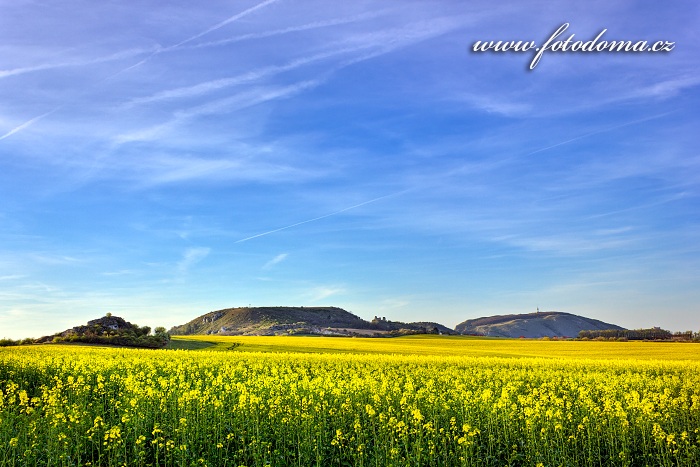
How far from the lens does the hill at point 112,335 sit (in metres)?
65.0

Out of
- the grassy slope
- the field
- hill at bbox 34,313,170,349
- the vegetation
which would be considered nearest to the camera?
the field

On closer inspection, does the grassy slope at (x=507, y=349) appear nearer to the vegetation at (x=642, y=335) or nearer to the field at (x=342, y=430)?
the vegetation at (x=642, y=335)

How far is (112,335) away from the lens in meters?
67.9

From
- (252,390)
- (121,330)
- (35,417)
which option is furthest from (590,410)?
(121,330)

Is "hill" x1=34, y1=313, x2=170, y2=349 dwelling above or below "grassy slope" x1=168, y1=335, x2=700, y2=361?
above

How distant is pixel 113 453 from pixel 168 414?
8.29ft

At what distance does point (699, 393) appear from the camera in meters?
22.9

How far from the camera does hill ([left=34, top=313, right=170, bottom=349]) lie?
213 feet

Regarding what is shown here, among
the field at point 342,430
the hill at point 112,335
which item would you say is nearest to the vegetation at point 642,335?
the hill at point 112,335

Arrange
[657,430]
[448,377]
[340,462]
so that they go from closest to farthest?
[340,462], [657,430], [448,377]

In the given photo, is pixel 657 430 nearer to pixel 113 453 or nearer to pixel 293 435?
pixel 293 435

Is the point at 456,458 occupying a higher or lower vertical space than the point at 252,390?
lower

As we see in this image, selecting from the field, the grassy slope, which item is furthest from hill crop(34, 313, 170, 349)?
the field

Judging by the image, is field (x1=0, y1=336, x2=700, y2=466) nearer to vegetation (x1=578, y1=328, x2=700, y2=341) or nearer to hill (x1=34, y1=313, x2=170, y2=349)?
hill (x1=34, y1=313, x2=170, y2=349)
